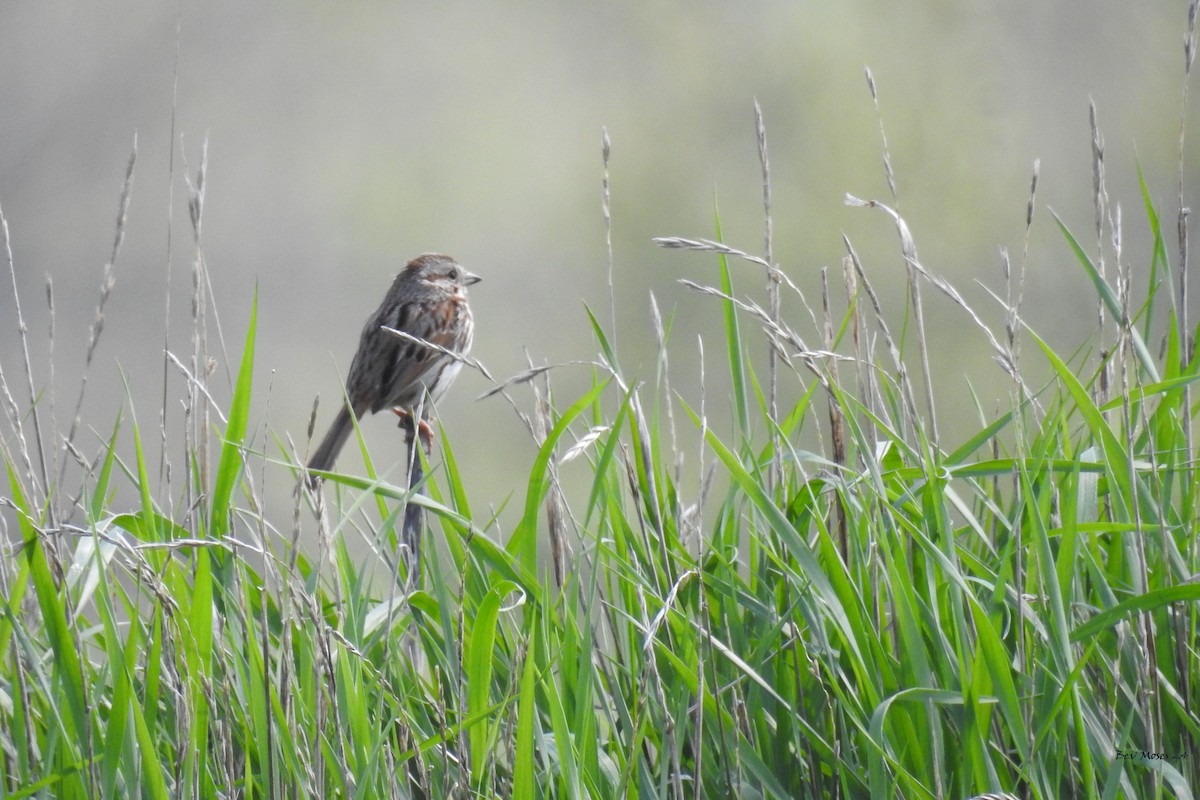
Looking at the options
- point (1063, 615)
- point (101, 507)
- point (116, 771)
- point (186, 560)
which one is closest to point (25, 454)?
point (101, 507)

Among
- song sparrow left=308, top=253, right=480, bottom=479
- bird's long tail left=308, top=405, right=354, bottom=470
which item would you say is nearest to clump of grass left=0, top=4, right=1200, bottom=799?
bird's long tail left=308, top=405, right=354, bottom=470

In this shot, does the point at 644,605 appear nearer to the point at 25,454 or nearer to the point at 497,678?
the point at 497,678

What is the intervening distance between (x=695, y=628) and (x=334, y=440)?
267 cm

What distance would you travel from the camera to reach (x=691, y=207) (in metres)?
10.5

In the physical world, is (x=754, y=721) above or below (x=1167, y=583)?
below

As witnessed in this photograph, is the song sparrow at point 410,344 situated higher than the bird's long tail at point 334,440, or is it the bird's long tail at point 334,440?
the song sparrow at point 410,344

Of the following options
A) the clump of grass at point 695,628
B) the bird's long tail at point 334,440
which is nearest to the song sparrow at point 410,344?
the bird's long tail at point 334,440

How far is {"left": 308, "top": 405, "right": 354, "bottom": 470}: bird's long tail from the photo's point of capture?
3779 mm

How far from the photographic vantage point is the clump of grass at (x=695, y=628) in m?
1.29

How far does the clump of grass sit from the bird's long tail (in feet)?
6.84

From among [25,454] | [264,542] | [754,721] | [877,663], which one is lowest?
[754,721]

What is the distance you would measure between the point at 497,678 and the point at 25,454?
68 centimetres

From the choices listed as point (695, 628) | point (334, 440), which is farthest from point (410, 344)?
point (695, 628)

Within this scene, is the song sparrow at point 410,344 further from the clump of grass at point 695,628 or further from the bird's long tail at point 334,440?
the clump of grass at point 695,628
